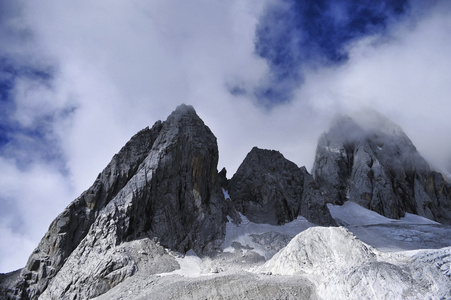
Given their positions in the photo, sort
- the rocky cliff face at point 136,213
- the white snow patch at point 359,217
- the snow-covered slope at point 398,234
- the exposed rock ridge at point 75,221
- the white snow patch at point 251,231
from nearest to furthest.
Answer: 1. the rocky cliff face at point 136,213
2. the exposed rock ridge at point 75,221
3. the white snow patch at point 251,231
4. the snow-covered slope at point 398,234
5. the white snow patch at point 359,217

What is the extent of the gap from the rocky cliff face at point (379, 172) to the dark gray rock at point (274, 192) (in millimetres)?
17141

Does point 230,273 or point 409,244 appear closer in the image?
point 230,273

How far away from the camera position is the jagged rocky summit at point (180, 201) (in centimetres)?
4228

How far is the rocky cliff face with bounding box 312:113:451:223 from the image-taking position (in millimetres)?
84062

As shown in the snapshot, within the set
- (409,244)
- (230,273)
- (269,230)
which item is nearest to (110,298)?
(230,273)

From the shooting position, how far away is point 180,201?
5681cm

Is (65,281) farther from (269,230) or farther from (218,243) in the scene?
(269,230)

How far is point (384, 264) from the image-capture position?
28.0 metres

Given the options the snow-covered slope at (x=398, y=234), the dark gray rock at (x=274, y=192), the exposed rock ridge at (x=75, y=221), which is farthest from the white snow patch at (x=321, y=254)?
the exposed rock ridge at (x=75, y=221)

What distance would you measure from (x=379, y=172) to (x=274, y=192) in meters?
35.0

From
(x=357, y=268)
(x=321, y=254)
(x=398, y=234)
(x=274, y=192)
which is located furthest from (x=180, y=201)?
(x=398, y=234)

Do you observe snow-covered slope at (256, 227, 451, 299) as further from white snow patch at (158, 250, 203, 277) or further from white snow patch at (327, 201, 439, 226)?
white snow patch at (327, 201, 439, 226)

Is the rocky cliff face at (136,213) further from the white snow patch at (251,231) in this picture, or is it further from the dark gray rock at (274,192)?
the dark gray rock at (274,192)

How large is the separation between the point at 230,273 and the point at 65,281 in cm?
2055
